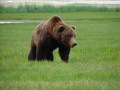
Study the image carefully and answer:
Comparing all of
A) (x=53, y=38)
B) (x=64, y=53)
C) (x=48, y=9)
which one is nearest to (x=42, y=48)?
(x=53, y=38)

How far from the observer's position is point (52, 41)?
35.6 ft

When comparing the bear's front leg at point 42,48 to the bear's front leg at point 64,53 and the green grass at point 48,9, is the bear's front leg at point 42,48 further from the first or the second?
the green grass at point 48,9

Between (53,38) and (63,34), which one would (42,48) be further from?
(63,34)

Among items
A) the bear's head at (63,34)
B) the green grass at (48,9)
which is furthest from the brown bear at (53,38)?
the green grass at (48,9)

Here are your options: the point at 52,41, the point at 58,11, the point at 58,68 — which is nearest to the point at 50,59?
the point at 52,41

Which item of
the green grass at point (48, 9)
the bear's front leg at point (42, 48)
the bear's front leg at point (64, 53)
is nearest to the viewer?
the bear's front leg at point (42, 48)

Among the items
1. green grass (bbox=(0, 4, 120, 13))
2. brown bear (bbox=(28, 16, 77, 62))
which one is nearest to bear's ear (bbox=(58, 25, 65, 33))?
brown bear (bbox=(28, 16, 77, 62))

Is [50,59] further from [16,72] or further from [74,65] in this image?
[16,72]

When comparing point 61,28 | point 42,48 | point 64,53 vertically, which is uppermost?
point 61,28

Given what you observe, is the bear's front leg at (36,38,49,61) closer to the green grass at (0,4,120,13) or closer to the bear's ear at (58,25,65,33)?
the bear's ear at (58,25,65,33)

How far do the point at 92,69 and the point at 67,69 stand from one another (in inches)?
18.2

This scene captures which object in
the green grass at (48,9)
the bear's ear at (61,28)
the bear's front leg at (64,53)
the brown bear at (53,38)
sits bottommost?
the green grass at (48,9)

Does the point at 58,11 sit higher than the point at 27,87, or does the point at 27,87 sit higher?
the point at 27,87

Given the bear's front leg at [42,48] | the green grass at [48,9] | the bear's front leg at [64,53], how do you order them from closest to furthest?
1. the bear's front leg at [42,48]
2. the bear's front leg at [64,53]
3. the green grass at [48,9]
